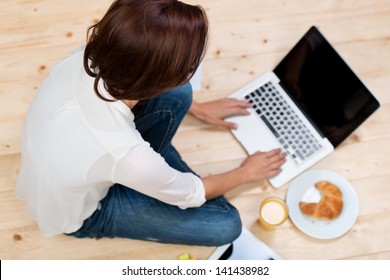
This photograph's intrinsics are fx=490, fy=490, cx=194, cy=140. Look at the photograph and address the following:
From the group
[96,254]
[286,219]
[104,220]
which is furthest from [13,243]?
[286,219]

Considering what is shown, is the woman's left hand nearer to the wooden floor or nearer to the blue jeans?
the wooden floor

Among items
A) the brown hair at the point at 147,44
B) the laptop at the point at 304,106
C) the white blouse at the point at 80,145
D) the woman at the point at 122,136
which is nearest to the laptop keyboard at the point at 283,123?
the laptop at the point at 304,106

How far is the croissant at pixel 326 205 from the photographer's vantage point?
134 cm

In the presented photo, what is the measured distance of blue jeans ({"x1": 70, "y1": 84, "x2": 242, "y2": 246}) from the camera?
120 cm

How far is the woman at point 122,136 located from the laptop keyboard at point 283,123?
23 cm

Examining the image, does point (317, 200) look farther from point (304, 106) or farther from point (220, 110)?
point (220, 110)

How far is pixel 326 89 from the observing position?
4.40 ft

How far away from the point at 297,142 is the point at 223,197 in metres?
0.27

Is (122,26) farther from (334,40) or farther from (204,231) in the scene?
(334,40)

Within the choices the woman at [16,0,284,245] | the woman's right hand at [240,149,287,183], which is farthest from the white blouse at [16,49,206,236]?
the woman's right hand at [240,149,287,183]

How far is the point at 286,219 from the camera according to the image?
1.38 metres

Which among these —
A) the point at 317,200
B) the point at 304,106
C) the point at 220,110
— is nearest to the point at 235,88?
the point at 220,110

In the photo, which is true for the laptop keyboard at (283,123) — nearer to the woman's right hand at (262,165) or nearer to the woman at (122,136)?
the woman's right hand at (262,165)

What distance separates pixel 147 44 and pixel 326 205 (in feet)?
2.56
